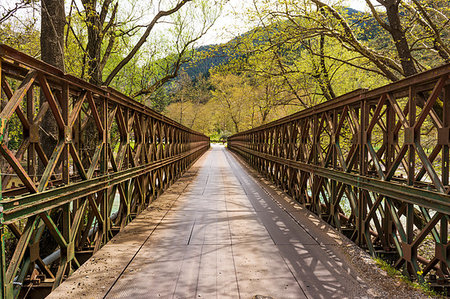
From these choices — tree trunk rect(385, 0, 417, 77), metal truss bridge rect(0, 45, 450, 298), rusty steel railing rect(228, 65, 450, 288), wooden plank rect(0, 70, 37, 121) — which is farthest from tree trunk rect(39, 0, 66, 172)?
tree trunk rect(385, 0, 417, 77)

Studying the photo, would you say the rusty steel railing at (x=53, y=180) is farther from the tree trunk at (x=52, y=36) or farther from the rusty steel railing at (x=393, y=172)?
the rusty steel railing at (x=393, y=172)

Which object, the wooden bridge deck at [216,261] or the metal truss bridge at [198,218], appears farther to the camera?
the wooden bridge deck at [216,261]

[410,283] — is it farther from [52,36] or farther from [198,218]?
[52,36]

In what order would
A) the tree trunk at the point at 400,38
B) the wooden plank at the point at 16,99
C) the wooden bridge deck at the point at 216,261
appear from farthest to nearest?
the tree trunk at the point at 400,38 → the wooden bridge deck at the point at 216,261 → the wooden plank at the point at 16,99

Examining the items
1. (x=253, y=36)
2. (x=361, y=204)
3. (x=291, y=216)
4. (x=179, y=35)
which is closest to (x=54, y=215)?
(x=291, y=216)

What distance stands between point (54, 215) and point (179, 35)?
37.3 feet

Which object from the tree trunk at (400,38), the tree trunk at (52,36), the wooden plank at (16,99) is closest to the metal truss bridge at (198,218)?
the wooden plank at (16,99)

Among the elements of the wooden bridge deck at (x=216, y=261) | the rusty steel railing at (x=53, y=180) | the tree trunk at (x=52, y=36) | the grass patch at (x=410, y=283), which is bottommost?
the wooden bridge deck at (x=216, y=261)

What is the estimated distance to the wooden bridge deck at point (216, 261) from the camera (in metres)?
2.97

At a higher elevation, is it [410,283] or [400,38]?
[400,38]

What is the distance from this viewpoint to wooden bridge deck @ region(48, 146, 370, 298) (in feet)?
9.75

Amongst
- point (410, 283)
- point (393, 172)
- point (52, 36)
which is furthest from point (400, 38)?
point (52, 36)

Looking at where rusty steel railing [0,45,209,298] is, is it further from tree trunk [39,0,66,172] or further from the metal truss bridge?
tree trunk [39,0,66,172]

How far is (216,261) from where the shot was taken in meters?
3.70
